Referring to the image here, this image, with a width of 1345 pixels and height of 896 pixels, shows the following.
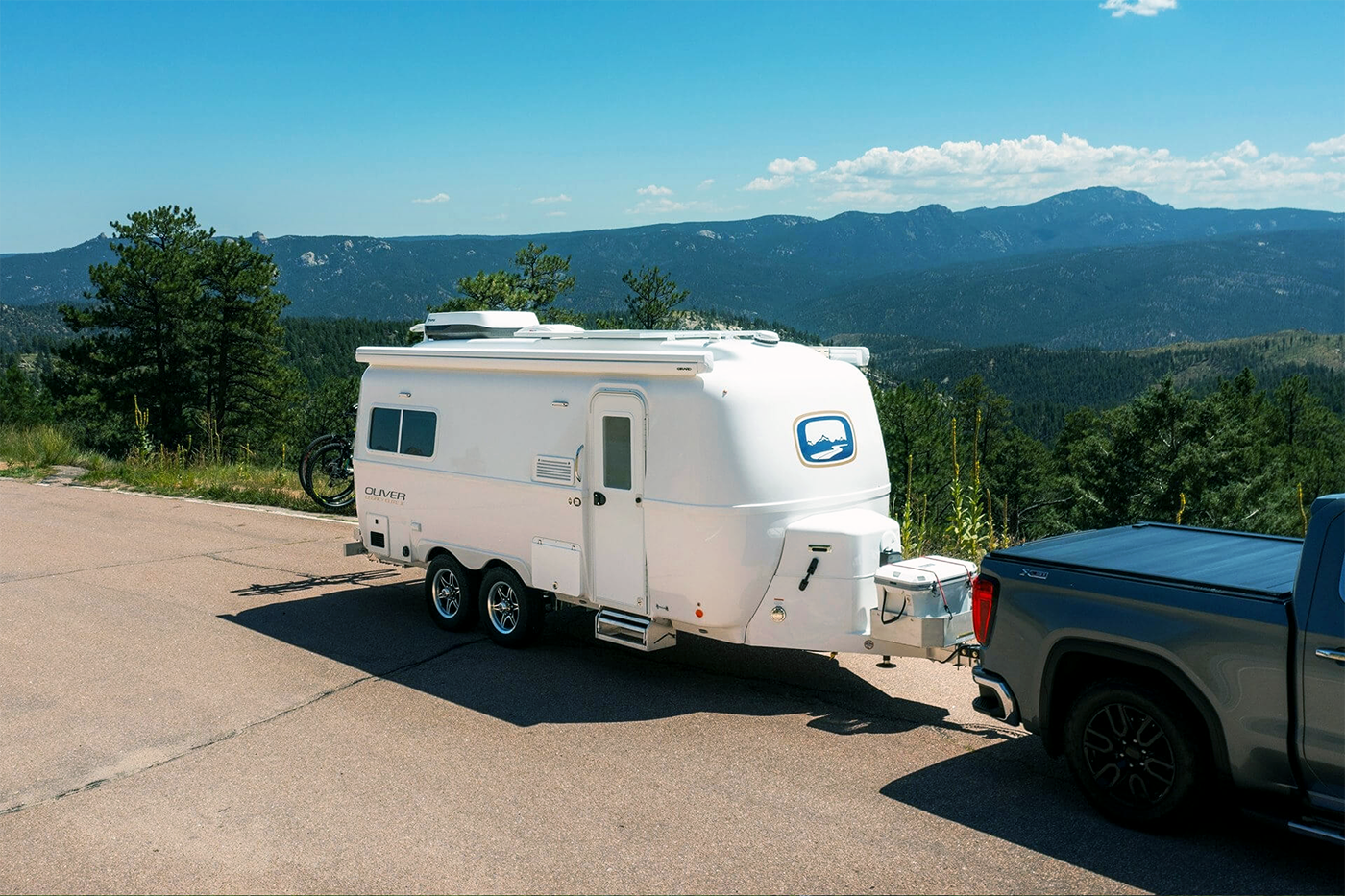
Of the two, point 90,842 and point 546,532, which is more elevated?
point 546,532

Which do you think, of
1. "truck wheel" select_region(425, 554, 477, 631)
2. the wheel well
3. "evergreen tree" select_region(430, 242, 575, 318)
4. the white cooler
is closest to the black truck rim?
the wheel well

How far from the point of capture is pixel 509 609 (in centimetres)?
885

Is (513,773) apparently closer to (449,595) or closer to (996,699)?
(996,699)

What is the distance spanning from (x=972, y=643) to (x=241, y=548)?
9.40 m

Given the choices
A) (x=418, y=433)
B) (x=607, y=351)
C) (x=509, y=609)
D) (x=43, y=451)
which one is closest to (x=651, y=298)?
(x=43, y=451)

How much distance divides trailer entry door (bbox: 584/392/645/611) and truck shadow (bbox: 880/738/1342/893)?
2.61 metres

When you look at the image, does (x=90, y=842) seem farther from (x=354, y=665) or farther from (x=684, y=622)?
(x=684, y=622)

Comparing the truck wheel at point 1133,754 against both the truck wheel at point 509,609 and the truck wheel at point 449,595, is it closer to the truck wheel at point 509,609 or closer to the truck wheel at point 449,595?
the truck wheel at point 509,609

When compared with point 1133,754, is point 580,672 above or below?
below

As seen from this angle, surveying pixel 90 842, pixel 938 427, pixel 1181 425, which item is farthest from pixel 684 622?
pixel 1181 425

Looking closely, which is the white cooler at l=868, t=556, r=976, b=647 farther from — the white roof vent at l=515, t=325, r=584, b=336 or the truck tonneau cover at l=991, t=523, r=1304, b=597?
the white roof vent at l=515, t=325, r=584, b=336

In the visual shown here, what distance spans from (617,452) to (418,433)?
258cm

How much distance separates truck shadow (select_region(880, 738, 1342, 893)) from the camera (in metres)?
4.84

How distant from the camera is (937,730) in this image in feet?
22.7
